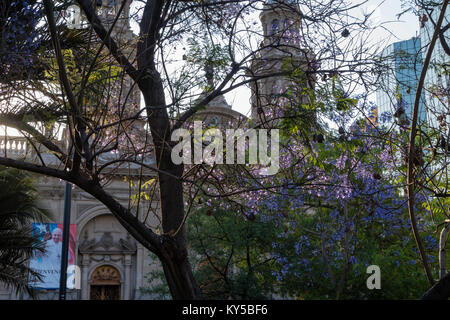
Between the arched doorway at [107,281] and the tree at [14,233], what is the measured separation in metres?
15.0

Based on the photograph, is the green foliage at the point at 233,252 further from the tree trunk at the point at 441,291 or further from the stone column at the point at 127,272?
the tree trunk at the point at 441,291

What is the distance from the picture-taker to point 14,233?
14.2 m

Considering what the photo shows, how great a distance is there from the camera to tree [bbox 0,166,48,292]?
13.9 metres

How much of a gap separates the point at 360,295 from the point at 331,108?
12344mm

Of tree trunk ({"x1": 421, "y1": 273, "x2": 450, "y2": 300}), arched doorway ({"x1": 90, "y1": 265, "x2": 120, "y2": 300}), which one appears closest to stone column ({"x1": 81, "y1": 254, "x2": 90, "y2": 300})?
arched doorway ({"x1": 90, "y1": 265, "x2": 120, "y2": 300})

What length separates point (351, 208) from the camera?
59.9 feet

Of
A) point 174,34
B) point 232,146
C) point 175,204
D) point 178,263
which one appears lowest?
point 178,263

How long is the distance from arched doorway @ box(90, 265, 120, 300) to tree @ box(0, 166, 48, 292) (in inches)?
590

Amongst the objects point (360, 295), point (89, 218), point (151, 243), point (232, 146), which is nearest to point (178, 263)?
point (151, 243)

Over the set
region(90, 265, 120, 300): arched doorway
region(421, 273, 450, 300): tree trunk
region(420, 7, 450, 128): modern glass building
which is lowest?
region(421, 273, 450, 300): tree trunk

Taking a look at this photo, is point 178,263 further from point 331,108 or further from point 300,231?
point 300,231

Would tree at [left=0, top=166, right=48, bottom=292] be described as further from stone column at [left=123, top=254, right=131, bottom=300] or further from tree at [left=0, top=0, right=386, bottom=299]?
stone column at [left=123, top=254, right=131, bottom=300]

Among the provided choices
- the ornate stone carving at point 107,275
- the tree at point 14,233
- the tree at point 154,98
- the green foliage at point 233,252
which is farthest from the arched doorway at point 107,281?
the tree at point 154,98

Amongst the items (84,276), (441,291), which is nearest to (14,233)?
(441,291)
